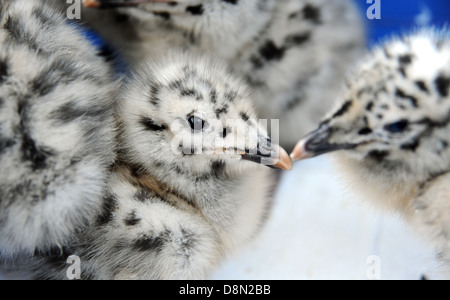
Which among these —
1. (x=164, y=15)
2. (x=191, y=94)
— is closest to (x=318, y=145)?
(x=191, y=94)

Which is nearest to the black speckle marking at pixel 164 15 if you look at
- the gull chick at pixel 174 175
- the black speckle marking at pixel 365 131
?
the gull chick at pixel 174 175

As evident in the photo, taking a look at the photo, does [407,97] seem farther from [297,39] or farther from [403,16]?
[403,16]

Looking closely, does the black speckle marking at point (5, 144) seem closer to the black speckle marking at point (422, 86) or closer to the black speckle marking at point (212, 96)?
the black speckle marking at point (212, 96)

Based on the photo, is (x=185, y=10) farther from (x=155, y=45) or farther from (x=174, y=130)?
(x=174, y=130)

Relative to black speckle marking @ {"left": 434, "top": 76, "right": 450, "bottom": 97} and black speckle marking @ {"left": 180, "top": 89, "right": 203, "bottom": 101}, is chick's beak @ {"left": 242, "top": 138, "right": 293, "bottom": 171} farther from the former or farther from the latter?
black speckle marking @ {"left": 434, "top": 76, "right": 450, "bottom": 97}
